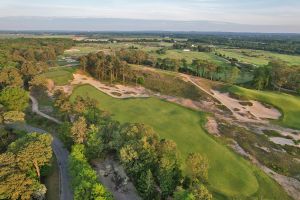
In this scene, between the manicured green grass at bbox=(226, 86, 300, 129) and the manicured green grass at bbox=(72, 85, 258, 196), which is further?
the manicured green grass at bbox=(226, 86, 300, 129)

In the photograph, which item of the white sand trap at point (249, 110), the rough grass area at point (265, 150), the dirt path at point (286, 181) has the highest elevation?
the white sand trap at point (249, 110)

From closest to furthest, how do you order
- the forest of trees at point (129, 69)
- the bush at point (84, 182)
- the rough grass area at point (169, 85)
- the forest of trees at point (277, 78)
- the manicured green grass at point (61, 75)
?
the bush at point (84, 182) → the rough grass area at point (169, 85) → the forest of trees at point (277, 78) → the manicured green grass at point (61, 75) → the forest of trees at point (129, 69)

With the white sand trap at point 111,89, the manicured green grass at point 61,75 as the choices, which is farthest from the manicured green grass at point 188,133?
the manicured green grass at point 61,75

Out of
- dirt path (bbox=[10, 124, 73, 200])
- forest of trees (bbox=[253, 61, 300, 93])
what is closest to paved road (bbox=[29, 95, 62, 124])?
dirt path (bbox=[10, 124, 73, 200])

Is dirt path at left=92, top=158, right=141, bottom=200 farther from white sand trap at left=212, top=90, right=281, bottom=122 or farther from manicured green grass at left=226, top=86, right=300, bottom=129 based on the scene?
manicured green grass at left=226, top=86, right=300, bottom=129

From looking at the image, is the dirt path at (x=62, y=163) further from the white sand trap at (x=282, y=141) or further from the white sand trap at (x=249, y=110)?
the white sand trap at (x=249, y=110)

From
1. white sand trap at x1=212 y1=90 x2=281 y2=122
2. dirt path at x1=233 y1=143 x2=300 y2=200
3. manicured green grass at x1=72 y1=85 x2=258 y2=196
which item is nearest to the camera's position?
dirt path at x1=233 y1=143 x2=300 y2=200

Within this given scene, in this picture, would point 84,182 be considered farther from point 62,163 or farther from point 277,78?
point 277,78

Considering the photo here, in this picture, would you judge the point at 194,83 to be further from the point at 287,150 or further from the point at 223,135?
the point at 287,150
